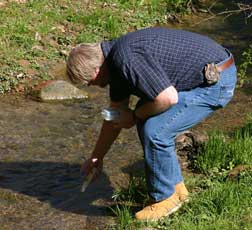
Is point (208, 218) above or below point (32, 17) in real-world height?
above

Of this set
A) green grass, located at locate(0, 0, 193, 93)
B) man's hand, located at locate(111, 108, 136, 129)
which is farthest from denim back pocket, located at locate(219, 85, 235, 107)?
green grass, located at locate(0, 0, 193, 93)

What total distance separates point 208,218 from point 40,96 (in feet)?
11.1

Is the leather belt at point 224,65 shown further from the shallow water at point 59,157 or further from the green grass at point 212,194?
the shallow water at point 59,157

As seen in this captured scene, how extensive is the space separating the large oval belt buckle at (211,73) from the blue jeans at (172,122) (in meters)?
0.07

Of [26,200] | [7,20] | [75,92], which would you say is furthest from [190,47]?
[7,20]

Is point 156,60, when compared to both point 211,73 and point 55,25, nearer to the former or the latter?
point 211,73

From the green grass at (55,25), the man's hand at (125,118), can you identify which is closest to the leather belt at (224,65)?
the man's hand at (125,118)

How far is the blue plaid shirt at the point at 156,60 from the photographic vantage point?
3703 mm

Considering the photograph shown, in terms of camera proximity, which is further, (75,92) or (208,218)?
(75,92)

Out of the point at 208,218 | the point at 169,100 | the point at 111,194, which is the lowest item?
the point at 111,194

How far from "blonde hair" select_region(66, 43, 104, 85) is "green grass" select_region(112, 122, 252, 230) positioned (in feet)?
3.22

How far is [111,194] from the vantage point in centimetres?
483

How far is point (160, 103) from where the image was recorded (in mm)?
3768

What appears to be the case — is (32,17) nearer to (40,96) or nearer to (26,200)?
(40,96)
